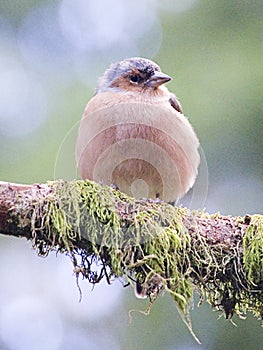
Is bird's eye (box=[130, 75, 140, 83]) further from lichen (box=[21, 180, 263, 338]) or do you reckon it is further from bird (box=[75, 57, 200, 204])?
lichen (box=[21, 180, 263, 338])

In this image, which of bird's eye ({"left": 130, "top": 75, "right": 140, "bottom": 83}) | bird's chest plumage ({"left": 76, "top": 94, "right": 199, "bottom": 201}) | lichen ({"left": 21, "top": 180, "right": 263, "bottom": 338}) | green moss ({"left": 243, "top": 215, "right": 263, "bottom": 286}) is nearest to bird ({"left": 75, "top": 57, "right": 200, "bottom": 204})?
bird's chest plumage ({"left": 76, "top": 94, "right": 199, "bottom": 201})

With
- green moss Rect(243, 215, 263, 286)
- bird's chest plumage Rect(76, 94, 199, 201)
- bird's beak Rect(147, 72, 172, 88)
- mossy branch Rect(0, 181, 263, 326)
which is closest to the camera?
mossy branch Rect(0, 181, 263, 326)

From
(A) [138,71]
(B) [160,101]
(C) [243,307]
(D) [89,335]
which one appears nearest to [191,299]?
(C) [243,307]

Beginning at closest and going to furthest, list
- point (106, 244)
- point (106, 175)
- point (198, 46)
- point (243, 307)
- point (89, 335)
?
point (106, 244) → point (243, 307) → point (106, 175) → point (198, 46) → point (89, 335)

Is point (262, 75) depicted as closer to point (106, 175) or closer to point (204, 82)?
point (204, 82)

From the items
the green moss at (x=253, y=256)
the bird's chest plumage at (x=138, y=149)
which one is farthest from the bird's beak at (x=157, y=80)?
the green moss at (x=253, y=256)

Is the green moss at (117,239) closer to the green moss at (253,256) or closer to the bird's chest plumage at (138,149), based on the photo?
the green moss at (253,256)
